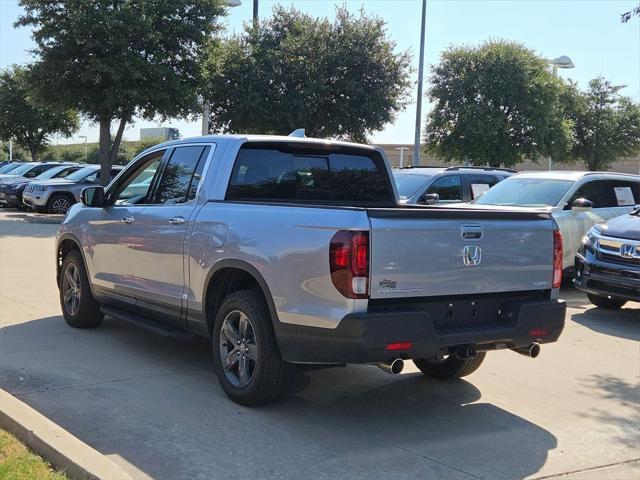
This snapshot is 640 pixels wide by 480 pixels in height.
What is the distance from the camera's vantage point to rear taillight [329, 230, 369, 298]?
13.9ft

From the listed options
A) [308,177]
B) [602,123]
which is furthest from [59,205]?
[602,123]

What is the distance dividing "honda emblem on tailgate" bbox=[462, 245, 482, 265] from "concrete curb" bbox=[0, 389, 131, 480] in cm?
245

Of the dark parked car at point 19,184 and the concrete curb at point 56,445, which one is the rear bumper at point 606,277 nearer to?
the concrete curb at point 56,445

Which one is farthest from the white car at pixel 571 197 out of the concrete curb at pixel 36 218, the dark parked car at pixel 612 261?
the concrete curb at pixel 36 218

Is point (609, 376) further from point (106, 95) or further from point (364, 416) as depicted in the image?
point (106, 95)

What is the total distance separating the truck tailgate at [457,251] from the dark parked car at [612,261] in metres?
3.94

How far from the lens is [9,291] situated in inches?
365

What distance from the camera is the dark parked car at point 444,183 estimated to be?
12055 mm

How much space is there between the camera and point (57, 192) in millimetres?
21297

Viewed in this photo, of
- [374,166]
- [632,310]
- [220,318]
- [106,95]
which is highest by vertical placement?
[106,95]

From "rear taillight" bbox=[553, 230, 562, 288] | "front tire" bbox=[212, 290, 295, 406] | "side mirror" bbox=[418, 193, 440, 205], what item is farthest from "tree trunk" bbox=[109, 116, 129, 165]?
"rear taillight" bbox=[553, 230, 562, 288]

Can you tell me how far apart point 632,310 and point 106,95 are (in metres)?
16.4

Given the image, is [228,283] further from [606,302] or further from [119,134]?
[119,134]

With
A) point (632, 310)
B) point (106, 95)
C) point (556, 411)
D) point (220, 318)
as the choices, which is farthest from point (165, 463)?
point (106, 95)
